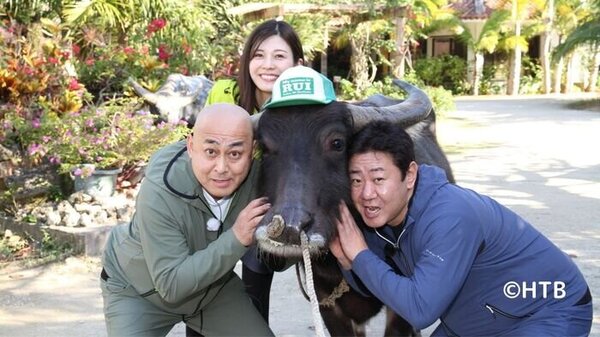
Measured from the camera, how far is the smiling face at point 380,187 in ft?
8.50

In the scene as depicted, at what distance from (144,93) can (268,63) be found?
5.57 m

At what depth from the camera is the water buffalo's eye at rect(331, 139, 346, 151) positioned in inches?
111

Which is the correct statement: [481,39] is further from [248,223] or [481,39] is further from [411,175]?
[248,223]

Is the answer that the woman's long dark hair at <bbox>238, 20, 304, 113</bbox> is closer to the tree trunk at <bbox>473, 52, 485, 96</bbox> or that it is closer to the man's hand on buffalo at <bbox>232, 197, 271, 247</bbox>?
the man's hand on buffalo at <bbox>232, 197, 271, 247</bbox>

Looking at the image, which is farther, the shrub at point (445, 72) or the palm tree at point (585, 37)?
the shrub at point (445, 72)

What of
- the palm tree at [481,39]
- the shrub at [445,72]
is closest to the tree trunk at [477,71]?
the palm tree at [481,39]

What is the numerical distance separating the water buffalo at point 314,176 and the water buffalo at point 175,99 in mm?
5457

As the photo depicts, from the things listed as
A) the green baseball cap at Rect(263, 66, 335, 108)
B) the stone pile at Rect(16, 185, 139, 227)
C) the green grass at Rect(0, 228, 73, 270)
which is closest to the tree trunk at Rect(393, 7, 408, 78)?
the stone pile at Rect(16, 185, 139, 227)

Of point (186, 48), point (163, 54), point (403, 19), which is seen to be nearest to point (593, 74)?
point (403, 19)

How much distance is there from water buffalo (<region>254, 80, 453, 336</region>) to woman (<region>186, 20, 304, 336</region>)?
1.29 feet

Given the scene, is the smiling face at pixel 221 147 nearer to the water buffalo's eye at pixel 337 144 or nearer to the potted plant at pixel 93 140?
the water buffalo's eye at pixel 337 144

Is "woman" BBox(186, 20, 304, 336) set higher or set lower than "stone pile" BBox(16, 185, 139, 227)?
higher

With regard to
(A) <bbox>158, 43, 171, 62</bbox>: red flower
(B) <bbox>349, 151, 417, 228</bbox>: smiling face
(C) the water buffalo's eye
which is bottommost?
(B) <bbox>349, 151, 417, 228</bbox>: smiling face

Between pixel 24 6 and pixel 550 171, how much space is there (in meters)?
7.80
